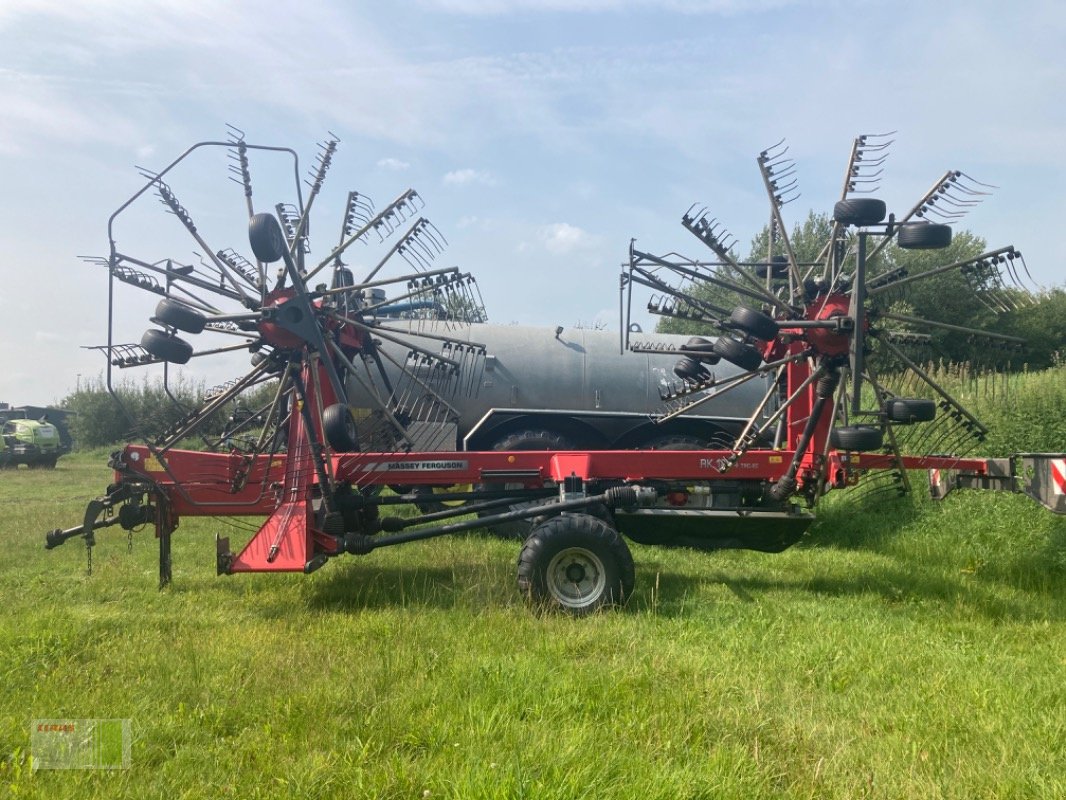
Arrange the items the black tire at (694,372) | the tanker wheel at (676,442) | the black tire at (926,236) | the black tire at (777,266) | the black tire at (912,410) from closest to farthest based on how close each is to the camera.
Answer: the black tire at (926,236) → the black tire at (912,410) → the black tire at (777,266) → the black tire at (694,372) → the tanker wheel at (676,442)

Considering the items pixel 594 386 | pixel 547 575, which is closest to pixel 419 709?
pixel 547 575

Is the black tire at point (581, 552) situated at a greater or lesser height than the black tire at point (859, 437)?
lesser

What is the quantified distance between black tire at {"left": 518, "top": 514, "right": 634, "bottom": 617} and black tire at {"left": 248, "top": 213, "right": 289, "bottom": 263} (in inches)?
116

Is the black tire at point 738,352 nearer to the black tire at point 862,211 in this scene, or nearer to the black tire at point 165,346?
the black tire at point 862,211

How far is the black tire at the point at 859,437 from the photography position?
19.4ft

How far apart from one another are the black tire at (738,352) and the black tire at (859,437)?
1063 millimetres

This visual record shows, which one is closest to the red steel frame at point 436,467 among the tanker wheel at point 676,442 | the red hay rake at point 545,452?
the red hay rake at point 545,452

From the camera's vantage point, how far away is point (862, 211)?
603 centimetres

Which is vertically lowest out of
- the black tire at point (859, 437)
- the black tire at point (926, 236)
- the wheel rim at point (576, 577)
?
the wheel rim at point (576, 577)

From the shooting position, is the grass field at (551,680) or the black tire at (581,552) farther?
the black tire at (581,552)

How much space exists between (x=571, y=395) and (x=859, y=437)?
5.57 meters

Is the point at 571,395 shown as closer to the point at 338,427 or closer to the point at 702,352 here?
the point at 702,352

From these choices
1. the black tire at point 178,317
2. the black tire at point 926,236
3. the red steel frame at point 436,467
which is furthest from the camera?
the red steel frame at point 436,467

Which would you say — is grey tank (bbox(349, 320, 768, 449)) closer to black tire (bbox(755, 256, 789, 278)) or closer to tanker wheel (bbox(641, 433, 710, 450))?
tanker wheel (bbox(641, 433, 710, 450))
